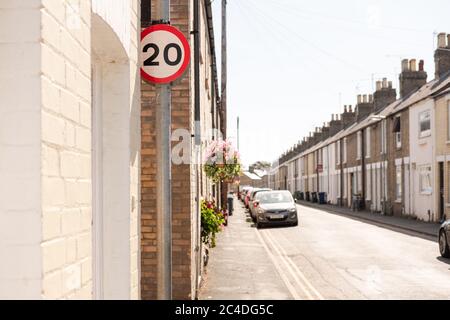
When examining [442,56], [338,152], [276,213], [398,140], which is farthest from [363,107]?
[276,213]

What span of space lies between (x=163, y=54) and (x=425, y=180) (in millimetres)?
25143

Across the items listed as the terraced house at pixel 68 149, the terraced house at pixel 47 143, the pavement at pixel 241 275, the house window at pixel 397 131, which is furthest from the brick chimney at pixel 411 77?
the terraced house at pixel 47 143

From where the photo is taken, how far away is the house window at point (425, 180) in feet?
87.9

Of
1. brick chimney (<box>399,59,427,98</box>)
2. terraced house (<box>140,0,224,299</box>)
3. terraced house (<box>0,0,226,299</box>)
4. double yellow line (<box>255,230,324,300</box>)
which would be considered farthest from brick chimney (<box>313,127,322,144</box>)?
terraced house (<box>0,0,226,299</box>)

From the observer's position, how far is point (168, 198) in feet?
14.9

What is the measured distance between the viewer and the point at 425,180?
27453 mm

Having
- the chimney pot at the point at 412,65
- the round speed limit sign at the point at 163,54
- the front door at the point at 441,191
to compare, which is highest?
the chimney pot at the point at 412,65

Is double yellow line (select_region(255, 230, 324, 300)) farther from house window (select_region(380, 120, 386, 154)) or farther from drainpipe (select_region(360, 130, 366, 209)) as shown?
drainpipe (select_region(360, 130, 366, 209))

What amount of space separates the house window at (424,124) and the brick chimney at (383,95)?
12.1m

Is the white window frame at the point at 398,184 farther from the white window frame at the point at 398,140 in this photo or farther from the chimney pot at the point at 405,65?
the chimney pot at the point at 405,65

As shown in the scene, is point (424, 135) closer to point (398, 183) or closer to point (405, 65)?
point (398, 183)

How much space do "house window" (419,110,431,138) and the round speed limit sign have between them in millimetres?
24009
